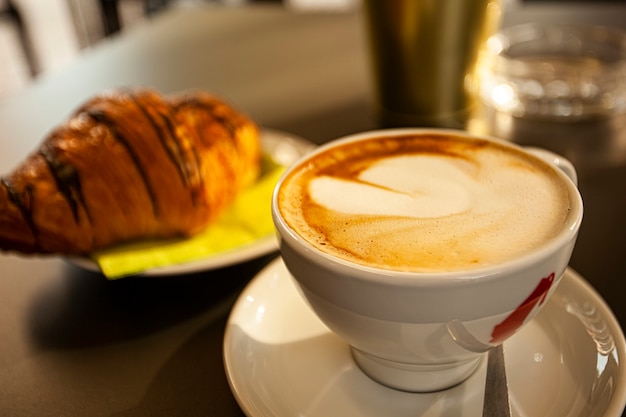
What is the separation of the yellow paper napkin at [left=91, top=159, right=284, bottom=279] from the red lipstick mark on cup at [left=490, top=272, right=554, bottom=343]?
29 cm

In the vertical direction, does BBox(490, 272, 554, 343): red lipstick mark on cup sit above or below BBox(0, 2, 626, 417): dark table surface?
above

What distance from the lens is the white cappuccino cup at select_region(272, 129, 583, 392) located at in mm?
374

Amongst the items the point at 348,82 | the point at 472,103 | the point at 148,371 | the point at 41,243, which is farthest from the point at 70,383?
the point at 348,82

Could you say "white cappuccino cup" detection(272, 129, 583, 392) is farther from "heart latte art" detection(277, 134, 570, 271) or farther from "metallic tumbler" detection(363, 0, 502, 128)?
"metallic tumbler" detection(363, 0, 502, 128)

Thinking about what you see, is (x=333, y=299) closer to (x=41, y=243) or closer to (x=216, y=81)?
(x=41, y=243)

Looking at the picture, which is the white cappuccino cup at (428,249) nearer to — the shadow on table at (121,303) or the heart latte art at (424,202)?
the heart latte art at (424,202)

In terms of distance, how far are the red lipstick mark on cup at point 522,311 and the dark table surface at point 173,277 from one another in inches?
6.9

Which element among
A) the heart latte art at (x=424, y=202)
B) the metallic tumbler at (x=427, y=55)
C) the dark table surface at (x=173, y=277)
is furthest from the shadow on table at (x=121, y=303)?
the metallic tumbler at (x=427, y=55)

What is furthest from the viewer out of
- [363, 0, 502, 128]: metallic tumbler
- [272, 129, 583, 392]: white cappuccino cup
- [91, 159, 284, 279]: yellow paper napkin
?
[363, 0, 502, 128]: metallic tumbler

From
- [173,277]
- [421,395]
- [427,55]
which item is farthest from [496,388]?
[427,55]

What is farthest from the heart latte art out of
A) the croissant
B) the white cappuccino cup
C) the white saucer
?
the croissant

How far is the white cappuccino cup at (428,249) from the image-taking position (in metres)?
0.37

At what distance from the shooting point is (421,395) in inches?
17.2

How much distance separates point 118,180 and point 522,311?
429 mm
